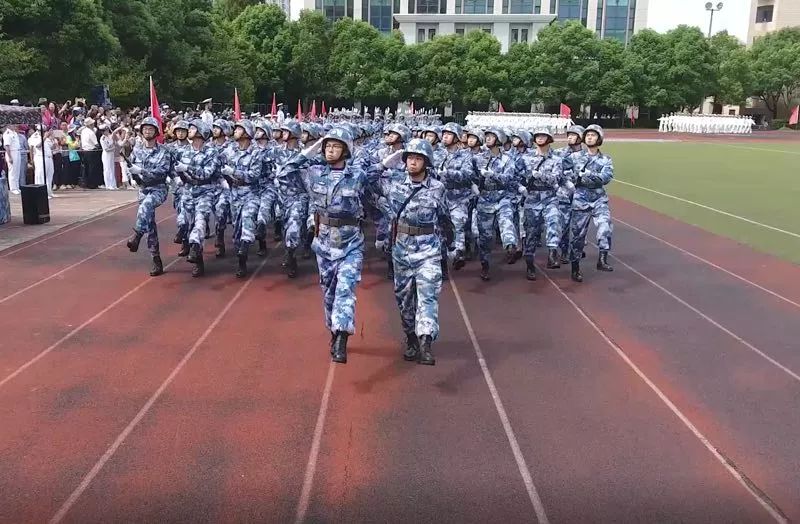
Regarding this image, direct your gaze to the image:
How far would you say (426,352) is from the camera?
665 centimetres

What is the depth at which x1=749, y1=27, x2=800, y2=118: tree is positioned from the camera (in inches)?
2630

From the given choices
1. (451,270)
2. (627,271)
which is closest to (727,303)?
(627,271)

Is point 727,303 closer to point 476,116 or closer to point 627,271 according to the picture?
point 627,271

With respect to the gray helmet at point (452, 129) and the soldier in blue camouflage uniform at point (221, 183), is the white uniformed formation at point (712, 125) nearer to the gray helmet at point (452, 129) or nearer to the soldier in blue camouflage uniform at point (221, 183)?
the gray helmet at point (452, 129)

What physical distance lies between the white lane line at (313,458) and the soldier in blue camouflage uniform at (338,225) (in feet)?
1.54

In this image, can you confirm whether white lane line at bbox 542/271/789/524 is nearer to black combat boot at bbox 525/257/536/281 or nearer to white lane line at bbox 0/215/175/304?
black combat boot at bbox 525/257/536/281

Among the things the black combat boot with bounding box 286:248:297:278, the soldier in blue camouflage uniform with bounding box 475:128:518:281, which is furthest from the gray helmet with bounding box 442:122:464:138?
the black combat boot with bounding box 286:248:297:278

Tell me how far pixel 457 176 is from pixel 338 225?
342 centimetres

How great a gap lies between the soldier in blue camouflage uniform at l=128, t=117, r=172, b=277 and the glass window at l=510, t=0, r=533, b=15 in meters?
77.5

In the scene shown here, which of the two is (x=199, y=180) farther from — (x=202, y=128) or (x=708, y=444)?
(x=708, y=444)

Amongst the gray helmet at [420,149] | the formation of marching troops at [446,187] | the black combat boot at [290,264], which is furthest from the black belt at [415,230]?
the black combat boot at [290,264]

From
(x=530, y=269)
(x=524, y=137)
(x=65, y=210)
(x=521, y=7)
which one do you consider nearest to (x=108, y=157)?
(x=65, y=210)

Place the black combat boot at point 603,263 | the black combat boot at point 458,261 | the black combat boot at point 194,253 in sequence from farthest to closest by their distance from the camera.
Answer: the black combat boot at point 603,263
the black combat boot at point 194,253
the black combat boot at point 458,261

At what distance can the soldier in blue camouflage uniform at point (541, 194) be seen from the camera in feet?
32.5
